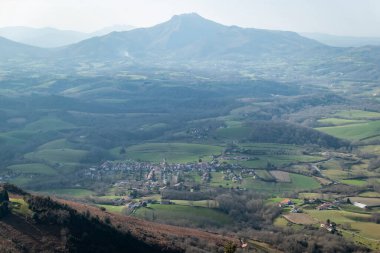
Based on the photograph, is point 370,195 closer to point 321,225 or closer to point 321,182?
point 321,182

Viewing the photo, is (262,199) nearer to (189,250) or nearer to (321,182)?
(321,182)

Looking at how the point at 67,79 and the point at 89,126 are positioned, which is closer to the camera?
the point at 89,126

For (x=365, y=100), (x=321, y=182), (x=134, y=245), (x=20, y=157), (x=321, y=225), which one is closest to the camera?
(x=134, y=245)

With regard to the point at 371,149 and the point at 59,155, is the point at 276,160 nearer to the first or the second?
the point at 371,149

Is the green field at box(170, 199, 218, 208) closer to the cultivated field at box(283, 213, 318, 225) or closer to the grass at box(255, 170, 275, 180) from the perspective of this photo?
the cultivated field at box(283, 213, 318, 225)

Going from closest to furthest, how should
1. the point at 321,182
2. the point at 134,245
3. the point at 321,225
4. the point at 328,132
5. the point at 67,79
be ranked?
the point at 134,245, the point at 321,225, the point at 321,182, the point at 328,132, the point at 67,79

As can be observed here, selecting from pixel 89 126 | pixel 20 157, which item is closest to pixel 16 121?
pixel 89 126

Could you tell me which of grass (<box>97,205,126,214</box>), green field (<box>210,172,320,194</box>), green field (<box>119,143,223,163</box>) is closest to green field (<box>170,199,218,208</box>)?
grass (<box>97,205,126,214</box>)
